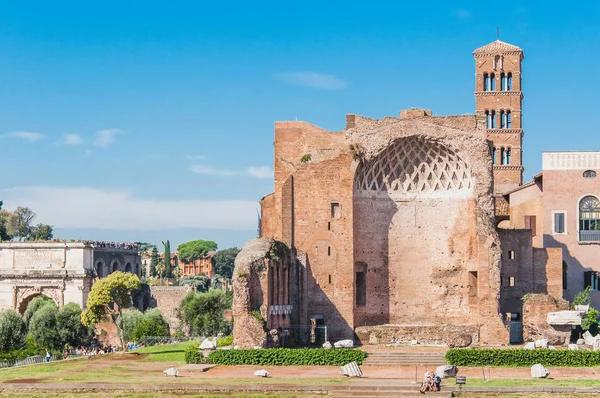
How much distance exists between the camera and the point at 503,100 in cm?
7475

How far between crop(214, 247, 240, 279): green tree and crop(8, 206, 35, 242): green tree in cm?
4057

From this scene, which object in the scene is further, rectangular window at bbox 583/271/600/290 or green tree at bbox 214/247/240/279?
green tree at bbox 214/247/240/279

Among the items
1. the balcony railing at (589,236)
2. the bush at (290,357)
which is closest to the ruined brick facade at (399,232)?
the balcony railing at (589,236)

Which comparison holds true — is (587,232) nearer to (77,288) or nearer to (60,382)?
(60,382)

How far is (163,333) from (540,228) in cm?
2960

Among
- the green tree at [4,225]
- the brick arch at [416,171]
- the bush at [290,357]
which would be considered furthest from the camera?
the green tree at [4,225]

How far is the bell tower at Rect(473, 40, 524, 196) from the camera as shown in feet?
245

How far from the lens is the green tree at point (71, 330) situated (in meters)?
63.2

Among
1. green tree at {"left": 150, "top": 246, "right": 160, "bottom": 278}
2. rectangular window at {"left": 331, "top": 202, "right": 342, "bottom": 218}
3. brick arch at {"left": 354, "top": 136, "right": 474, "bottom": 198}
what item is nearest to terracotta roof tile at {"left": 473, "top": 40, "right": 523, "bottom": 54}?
brick arch at {"left": 354, "top": 136, "right": 474, "bottom": 198}

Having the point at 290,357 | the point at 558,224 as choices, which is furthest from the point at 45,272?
the point at 558,224

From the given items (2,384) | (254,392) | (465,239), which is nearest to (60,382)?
(2,384)

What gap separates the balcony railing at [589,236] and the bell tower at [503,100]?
18.1 meters

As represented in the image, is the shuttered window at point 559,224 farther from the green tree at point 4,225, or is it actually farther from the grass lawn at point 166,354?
the green tree at point 4,225

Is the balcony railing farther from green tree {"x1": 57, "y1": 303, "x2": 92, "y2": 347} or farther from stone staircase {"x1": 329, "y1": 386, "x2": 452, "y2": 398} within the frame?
green tree {"x1": 57, "y1": 303, "x2": 92, "y2": 347}
